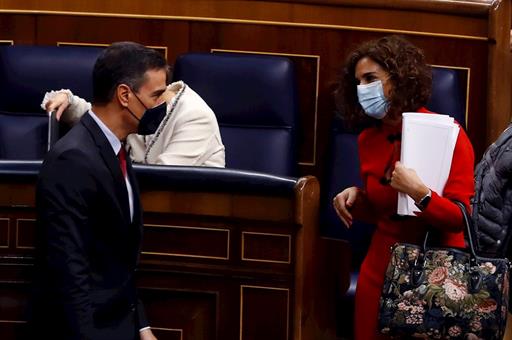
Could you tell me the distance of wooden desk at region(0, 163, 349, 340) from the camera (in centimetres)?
122

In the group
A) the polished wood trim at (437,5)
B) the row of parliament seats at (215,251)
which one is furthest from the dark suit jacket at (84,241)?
the polished wood trim at (437,5)

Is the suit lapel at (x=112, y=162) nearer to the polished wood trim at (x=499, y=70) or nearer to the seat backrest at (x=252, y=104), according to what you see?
the seat backrest at (x=252, y=104)

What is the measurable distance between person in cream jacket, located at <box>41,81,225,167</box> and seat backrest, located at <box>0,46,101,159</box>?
109 mm

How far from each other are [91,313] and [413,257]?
0.34 m

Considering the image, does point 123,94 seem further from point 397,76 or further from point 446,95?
point 446,95

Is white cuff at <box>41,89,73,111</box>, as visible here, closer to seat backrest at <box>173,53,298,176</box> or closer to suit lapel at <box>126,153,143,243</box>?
seat backrest at <box>173,53,298,176</box>

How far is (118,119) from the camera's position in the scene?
107 centimetres

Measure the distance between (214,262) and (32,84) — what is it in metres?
0.63

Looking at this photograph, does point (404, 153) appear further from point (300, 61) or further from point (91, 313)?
point (300, 61)

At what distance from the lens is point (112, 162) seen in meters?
1.02

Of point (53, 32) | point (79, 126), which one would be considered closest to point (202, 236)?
point (79, 126)

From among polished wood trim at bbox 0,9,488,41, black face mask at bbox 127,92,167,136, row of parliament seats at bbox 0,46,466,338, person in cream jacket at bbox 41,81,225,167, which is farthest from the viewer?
polished wood trim at bbox 0,9,488,41

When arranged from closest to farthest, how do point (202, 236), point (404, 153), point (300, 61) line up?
1. point (404, 153)
2. point (202, 236)
3. point (300, 61)

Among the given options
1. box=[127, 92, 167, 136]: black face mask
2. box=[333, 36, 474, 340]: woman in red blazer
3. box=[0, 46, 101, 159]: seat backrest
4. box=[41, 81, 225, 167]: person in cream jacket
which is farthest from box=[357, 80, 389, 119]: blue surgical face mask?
box=[0, 46, 101, 159]: seat backrest
